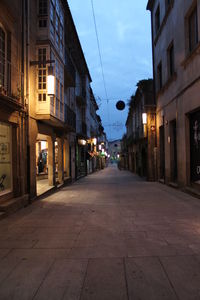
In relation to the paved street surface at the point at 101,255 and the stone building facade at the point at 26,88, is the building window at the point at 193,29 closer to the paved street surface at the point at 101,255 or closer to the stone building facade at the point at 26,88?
the stone building facade at the point at 26,88

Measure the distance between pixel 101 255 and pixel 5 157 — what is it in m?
5.60

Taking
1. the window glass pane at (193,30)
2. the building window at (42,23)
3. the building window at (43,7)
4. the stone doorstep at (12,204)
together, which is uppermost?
the building window at (43,7)

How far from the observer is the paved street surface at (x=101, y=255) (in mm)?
3094

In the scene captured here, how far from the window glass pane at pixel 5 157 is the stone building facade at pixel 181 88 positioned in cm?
713

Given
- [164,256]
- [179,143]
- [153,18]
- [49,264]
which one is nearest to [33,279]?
[49,264]

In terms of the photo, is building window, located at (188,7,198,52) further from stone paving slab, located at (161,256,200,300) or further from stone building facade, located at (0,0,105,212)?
stone paving slab, located at (161,256,200,300)

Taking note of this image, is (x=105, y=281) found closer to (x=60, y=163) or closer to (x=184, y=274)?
(x=184, y=274)

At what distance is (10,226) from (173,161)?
9.85m

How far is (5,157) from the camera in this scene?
8438 millimetres

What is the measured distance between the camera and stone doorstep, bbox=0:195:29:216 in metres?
7.19

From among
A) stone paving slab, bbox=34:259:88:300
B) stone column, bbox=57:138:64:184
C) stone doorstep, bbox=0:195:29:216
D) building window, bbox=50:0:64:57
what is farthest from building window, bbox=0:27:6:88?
stone column, bbox=57:138:64:184

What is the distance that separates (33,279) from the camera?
339 cm

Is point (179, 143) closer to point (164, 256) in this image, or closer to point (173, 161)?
point (173, 161)

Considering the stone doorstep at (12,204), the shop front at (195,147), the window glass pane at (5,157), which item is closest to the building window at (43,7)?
the window glass pane at (5,157)
